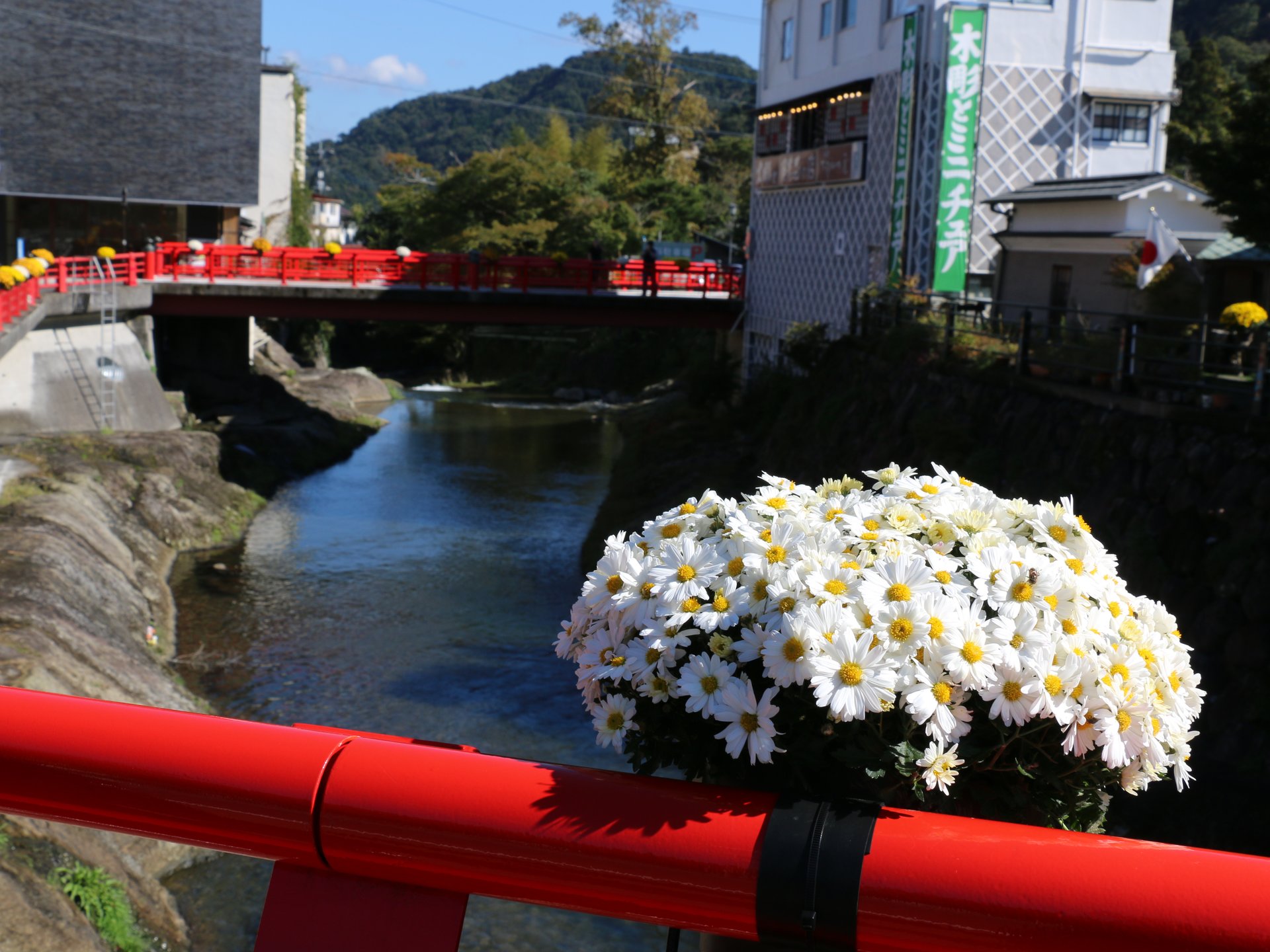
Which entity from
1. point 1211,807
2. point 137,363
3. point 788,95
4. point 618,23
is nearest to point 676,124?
point 618,23

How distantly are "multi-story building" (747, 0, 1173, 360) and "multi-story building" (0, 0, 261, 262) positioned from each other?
19.0 metres

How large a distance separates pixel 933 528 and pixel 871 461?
62.2 ft

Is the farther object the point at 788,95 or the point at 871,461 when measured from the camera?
the point at 788,95

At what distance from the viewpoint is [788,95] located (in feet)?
110

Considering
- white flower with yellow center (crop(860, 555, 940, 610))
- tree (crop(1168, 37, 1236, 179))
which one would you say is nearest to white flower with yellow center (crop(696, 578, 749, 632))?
white flower with yellow center (crop(860, 555, 940, 610))

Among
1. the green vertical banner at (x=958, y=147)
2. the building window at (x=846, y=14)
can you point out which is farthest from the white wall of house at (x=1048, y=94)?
the building window at (x=846, y=14)

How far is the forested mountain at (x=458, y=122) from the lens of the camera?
152 m

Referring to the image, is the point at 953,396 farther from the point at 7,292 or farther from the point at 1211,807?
the point at 7,292

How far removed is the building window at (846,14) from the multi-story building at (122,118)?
60.9 ft

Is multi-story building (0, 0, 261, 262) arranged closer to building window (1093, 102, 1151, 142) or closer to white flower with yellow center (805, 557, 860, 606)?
building window (1093, 102, 1151, 142)

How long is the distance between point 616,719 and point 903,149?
2502 centimetres

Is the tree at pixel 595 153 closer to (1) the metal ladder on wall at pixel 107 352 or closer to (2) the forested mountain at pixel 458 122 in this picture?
(1) the metal ladder on wall at pixel 107 352

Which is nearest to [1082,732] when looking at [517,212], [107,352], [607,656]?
[607,656]

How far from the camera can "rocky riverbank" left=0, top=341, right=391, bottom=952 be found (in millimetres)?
9820
